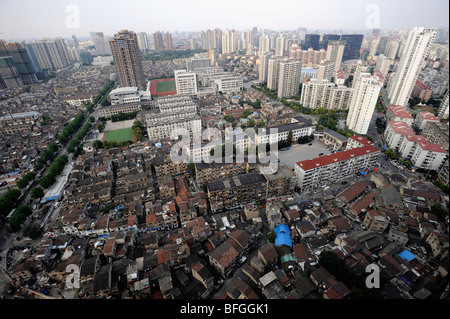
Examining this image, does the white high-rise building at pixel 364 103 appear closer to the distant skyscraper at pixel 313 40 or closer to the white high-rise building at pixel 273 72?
the white high-rise building at pixel 273 72

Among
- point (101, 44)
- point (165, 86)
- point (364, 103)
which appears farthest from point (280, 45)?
point (101, 44)

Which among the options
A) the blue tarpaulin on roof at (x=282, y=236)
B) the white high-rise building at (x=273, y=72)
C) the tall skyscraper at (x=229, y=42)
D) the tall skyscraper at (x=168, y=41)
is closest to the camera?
the blue tarpaulin on roof at (x=282, y=236)

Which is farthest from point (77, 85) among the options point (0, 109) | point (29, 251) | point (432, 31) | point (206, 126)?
point (432, 31)

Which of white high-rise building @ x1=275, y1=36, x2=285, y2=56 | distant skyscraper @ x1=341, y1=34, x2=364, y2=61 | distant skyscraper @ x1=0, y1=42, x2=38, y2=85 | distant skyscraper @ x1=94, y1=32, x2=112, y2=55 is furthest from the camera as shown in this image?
distant skyscraper @ x1=94, y1=32, x2=112, y2=55

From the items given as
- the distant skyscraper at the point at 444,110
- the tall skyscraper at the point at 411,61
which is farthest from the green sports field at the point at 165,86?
the distant skyscraper at the point at 444,110

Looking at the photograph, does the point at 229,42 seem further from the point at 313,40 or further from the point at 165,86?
the point at 165,86

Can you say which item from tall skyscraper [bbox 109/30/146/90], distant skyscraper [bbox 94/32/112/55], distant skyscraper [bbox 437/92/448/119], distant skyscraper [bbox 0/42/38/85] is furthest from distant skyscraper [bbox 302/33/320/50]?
distant skyscraper [bbox 94/32/112/55]

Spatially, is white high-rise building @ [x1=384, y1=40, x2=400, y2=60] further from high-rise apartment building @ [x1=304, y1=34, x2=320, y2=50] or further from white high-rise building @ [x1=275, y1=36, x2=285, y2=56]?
white high-rise building @ [x1=275, y1=36, x2=285, y2=56]
